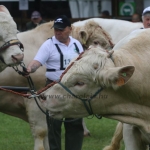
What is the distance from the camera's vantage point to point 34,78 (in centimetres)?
805

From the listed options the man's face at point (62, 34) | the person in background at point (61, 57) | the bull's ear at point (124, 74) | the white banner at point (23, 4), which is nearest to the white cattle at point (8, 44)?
the person in background at point (61, 57)

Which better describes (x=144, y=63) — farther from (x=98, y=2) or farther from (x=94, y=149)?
(x=98, y=2)

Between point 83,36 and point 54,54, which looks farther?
point 83,36

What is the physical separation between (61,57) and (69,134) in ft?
3.08

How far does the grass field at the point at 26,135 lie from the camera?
29.4 ft

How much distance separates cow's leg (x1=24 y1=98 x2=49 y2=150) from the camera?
7906mm

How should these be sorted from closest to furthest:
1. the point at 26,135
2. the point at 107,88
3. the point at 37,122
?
the point at 107,88 → the point at 37,122 → the point at 26,135

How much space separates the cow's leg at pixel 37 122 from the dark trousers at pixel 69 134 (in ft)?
1.42

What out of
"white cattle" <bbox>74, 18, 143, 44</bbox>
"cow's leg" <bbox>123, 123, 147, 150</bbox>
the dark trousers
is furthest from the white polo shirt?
"white cattle" <bbox>74, 18, 143, 44</bbox>

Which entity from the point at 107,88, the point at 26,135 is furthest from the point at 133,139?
the point at 26,135

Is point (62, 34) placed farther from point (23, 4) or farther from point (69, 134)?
point (23, 4)

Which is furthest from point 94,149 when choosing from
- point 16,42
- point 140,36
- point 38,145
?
point 140,36

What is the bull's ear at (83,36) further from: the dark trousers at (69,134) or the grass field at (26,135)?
Answer: the grass field at (26,135)

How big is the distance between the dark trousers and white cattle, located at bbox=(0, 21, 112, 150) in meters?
0.47
